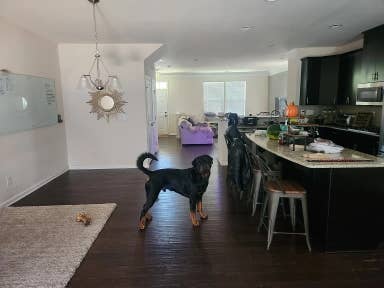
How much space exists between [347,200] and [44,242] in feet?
9.63

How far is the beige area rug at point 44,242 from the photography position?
7.01ft

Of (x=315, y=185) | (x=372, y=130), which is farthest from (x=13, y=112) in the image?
(x=372, y=130)

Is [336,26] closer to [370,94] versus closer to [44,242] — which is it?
[370,94]

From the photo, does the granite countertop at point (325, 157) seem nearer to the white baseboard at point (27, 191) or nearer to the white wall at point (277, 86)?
the white baseboard at point (27, 191)

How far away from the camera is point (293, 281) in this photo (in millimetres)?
2070

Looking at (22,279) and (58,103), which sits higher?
(58,103)

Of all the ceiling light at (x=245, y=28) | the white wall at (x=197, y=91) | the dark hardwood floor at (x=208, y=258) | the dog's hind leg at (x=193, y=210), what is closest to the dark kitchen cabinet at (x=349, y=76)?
the ceiling light at (x=245, y=28)

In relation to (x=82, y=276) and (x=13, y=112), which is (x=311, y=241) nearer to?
(x=82, y=276)

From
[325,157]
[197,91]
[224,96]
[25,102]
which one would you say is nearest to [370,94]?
[325,157]

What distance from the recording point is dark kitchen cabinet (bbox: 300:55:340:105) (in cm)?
548

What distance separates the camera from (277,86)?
9.90 meters

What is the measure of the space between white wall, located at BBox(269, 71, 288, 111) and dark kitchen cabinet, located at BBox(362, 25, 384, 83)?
4.40m

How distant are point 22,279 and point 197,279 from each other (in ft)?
4.58

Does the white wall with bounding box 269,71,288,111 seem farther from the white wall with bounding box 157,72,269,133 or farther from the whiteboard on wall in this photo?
the whiteboard on wall
